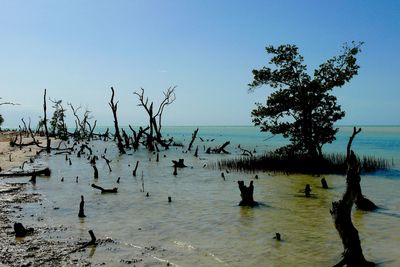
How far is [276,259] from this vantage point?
10086mm

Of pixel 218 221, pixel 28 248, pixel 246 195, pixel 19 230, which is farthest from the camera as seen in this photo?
pixel 246 195

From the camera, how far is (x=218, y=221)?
14.1m

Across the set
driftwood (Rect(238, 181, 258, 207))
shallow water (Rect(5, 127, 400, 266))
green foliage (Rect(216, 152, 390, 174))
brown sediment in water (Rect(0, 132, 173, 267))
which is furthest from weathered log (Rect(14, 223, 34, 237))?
green foliage (Rect(216, 152, 390, 174))

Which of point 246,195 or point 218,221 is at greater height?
point 246,195

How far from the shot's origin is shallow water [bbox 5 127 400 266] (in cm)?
1042

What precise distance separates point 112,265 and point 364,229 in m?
7.90

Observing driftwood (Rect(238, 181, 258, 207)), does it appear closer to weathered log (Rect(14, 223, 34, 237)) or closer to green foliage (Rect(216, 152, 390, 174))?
weathered log (Rect(14, 223, 34, 237))

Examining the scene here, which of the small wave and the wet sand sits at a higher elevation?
the small wave

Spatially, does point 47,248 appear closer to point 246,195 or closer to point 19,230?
point 19,230

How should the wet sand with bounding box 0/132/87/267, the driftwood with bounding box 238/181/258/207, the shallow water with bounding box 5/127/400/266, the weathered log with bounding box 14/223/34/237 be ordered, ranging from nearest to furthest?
the wet sand with bounding box 0/132/87/267 → the shallow water with bounding box 5/127/400/266 → the weathered log with bounding box 14/223/34/237 → the driftwood with bounding box 238/181/258/207

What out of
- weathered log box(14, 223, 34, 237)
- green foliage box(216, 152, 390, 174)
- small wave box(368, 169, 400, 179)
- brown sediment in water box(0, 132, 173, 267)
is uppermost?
green foliage box(216, 152, 390, 174)

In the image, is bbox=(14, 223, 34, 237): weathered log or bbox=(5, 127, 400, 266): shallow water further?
bbox=(14, 223, 34, 237): weathered log

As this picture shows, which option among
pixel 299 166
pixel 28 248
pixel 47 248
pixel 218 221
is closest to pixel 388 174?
pixel 299 166

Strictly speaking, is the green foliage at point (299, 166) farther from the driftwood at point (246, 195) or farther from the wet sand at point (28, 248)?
the wet sand at point (28, 248)
